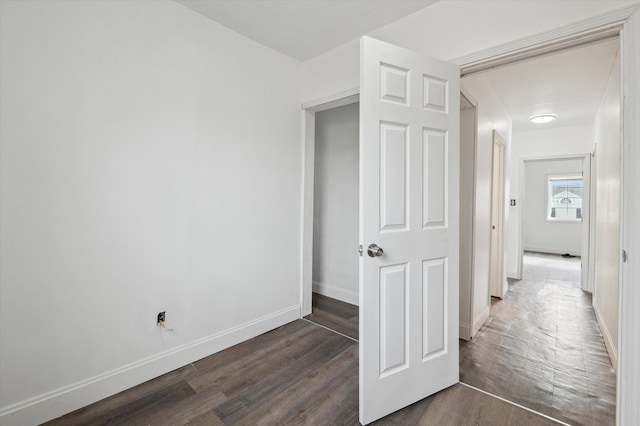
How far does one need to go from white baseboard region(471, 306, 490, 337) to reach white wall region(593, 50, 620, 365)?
0.91 metres

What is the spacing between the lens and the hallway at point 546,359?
5.65 feet

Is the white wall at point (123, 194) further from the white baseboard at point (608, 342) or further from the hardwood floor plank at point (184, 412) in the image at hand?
the white baseboard at point (608, 342)

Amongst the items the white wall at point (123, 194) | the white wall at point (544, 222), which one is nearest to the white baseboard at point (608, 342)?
the white wall at point (123, 194)

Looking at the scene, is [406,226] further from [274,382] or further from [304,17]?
[304,17]

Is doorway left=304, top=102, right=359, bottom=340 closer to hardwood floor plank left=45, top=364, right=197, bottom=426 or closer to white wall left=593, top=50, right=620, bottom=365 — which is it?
hardwood floor plank left=45, top=364, right=197, bottom=426

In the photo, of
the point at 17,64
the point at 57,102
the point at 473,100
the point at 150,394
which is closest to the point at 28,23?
the point at 17,64

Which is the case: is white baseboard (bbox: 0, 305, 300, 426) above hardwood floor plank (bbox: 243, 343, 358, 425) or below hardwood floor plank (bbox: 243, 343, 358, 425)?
above

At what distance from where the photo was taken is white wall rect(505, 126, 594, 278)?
14.9ft

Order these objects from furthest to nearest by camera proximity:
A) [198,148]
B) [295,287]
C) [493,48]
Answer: [295,287] < [198,148] < [493,48]

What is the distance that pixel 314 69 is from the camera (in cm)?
278

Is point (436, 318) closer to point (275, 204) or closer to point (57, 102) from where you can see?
point (275, 204)

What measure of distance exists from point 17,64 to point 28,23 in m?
0.23

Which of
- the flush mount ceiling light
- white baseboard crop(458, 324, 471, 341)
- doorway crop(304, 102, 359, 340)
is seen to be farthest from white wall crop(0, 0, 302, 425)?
the flush mount ceiling light

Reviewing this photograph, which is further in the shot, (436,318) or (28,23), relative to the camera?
(436,318)
